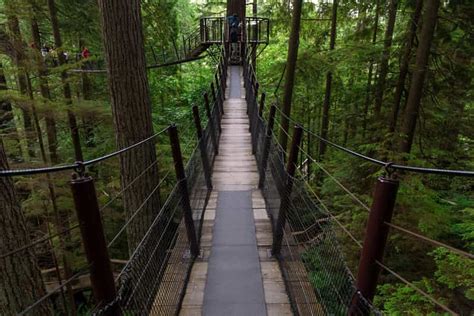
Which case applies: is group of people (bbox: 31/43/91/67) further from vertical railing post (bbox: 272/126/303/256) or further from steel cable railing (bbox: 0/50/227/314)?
vertical railing post (bbox: 272/126/303/256)

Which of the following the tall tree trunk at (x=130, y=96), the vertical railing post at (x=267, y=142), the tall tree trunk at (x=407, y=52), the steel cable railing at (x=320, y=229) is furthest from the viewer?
the tall tree trunk at (x=407, y=52)

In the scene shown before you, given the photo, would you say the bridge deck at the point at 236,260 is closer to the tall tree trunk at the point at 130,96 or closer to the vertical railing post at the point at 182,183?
the vertical railing post at the point at 182,183

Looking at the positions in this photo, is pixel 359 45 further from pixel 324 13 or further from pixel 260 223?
pixel 324 13

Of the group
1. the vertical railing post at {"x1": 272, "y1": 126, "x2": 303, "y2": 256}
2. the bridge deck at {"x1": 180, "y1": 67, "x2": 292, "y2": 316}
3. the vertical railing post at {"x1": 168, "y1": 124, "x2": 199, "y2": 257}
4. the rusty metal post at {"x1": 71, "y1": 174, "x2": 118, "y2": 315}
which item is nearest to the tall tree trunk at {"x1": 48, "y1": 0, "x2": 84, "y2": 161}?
the bridge deck at {"x1": 180, "y1": 67, "x2": 292, "y2": 316}

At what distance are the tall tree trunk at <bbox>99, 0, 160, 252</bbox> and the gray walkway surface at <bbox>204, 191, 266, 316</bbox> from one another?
3.43 ft

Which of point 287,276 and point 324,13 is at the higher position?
point 324,13

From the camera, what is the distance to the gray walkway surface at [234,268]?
284 centimetres

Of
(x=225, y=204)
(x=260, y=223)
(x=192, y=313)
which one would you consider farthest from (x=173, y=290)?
(x=225, y=204)

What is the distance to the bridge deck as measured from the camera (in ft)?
9.38

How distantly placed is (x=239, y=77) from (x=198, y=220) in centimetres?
1373

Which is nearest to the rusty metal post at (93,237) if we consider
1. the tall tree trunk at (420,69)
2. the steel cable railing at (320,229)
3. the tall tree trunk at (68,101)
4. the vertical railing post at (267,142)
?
the steel cable railing at (320,229)

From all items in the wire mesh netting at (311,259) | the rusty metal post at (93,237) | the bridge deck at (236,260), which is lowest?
the bridge deck at (236,260)

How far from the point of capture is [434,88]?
20.2 feet

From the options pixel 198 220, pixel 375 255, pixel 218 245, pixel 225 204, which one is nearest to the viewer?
pixel 375 255
